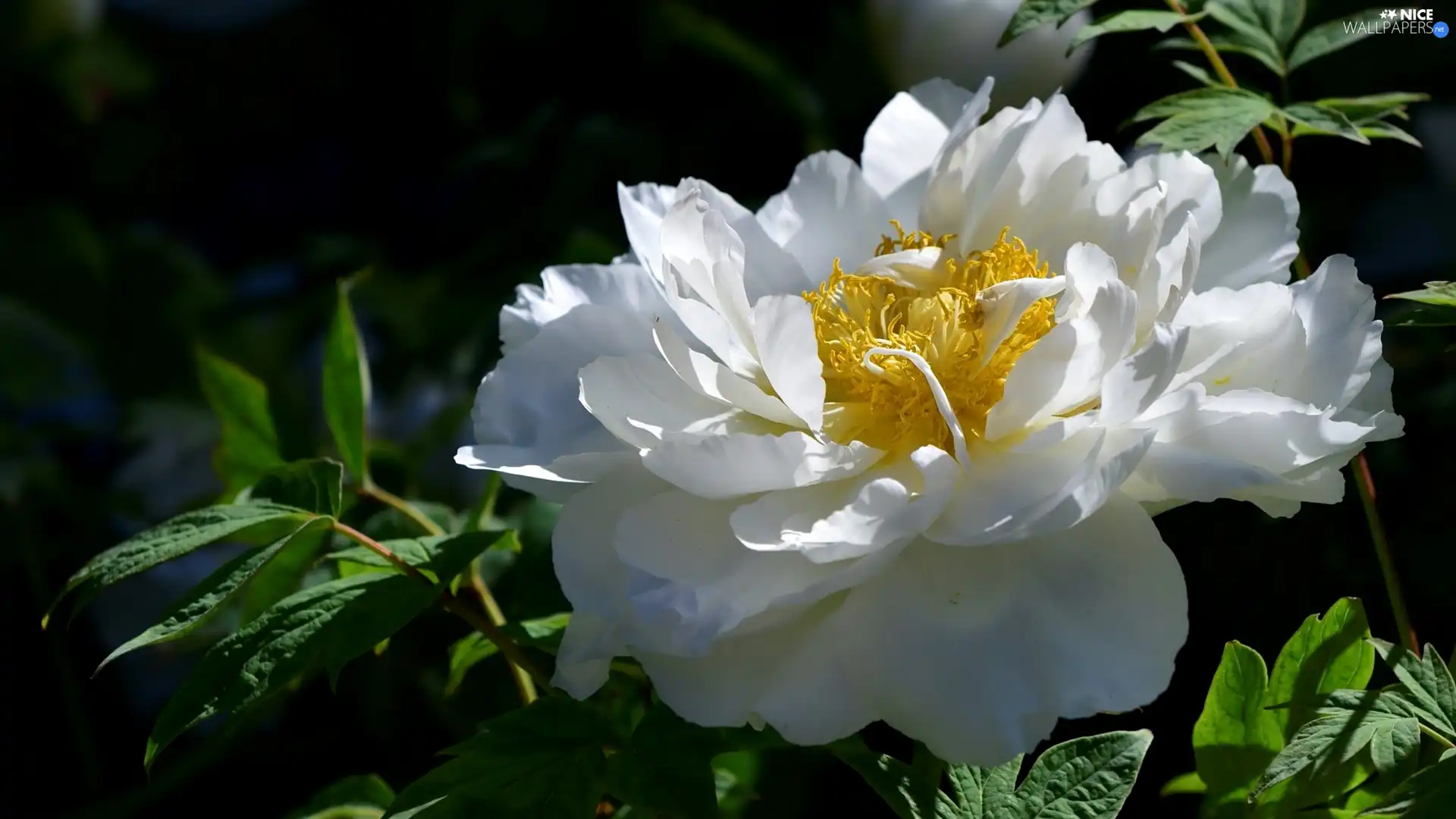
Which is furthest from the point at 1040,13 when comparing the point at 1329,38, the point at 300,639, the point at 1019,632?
the point at 300,639

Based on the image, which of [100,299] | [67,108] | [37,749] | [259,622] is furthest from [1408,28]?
[67,108]

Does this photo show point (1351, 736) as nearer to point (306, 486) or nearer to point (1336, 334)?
point (1336, 334)

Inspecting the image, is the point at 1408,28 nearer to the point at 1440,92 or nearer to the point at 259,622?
the point at 1440,92

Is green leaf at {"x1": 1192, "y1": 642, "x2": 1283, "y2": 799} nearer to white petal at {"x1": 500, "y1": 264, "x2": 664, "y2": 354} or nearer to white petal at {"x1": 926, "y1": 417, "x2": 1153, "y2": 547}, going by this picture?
white petal at {"x1": 926, "y1": 417, "x2": 1153, "y2": 547}

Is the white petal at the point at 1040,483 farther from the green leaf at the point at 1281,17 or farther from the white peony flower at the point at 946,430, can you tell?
the green leaf at the point at 1281,17

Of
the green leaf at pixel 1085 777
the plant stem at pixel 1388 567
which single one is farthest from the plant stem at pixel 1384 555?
the green leaf at pixel 1085 777

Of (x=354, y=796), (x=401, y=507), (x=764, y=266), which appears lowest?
(x=354, y=796)
